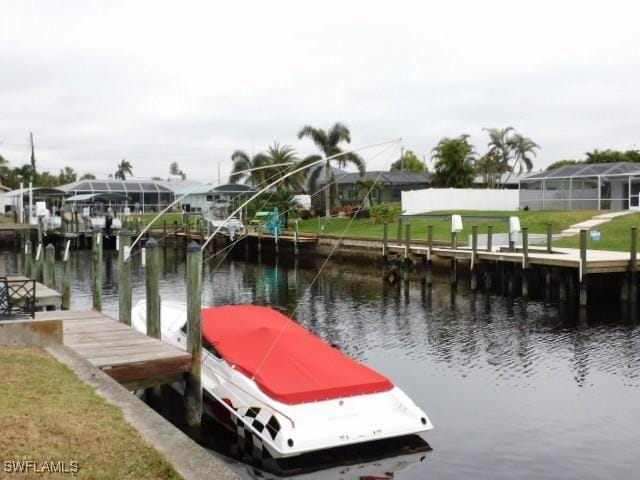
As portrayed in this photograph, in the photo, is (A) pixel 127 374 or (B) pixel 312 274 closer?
(A) pixel 127 374

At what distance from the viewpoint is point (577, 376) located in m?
16.5

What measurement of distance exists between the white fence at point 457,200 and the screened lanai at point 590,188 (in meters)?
2.26

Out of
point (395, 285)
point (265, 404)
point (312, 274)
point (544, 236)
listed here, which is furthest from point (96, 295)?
point (544, 236)

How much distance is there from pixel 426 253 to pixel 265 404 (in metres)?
24.8

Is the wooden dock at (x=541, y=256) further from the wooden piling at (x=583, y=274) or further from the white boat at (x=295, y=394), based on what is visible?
the white boat at (x=295, y=394)

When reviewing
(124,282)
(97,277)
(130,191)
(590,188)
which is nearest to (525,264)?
(97,277)

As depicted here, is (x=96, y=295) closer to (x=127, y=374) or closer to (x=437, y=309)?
(x=127, y=374)

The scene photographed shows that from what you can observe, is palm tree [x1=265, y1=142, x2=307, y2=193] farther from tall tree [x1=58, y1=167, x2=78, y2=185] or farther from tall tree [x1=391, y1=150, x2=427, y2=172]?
tall tree [x1=58, y1=167, x2=78, y2=185]

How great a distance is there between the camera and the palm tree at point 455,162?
223 feet

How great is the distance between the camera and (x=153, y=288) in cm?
1469

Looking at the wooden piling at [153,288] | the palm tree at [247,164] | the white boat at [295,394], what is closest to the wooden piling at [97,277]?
the wooden piling at [153,288]

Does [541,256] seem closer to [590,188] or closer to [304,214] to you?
[590,188]

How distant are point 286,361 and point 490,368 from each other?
24.1 feet

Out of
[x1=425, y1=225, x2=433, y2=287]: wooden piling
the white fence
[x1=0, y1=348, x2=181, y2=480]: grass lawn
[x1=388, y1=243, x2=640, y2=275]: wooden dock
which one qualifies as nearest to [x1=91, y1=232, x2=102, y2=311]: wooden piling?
[x1=0, y1=348, x2=181, y2=480]: grass lawn
